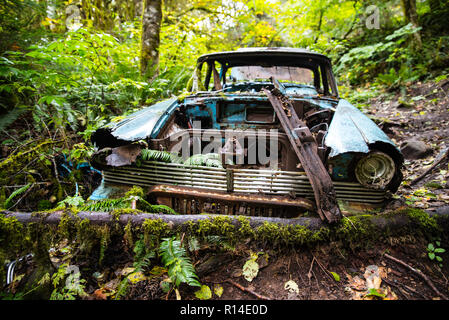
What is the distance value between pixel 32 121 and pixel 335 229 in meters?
3.75

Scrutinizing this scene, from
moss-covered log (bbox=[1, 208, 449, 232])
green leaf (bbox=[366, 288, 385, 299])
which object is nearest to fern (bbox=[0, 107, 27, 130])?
moss-covered log (bbox=[1, 208, 449, 232])

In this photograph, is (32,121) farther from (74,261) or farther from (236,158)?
(236,158)

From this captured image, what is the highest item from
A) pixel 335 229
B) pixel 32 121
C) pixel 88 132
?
pixel 32 121

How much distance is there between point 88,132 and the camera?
2.56 meters

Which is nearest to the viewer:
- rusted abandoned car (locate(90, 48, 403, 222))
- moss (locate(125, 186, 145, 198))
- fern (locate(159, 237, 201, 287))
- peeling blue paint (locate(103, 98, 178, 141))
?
fern (locate(159, 237, 201, 287))

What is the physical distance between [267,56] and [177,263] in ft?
8.58

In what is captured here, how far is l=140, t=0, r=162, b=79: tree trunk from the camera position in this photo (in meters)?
4.20

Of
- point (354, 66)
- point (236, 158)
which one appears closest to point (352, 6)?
point (354, 66)

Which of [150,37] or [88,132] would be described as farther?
[150,37]

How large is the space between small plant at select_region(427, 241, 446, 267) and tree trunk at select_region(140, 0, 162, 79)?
4.47 metres

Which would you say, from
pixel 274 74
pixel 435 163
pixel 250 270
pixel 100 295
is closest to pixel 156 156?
pixel 100 295

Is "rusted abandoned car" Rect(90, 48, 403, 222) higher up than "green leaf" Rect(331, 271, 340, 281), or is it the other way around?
"rusted abandoned car" Rect(90, 48, 403, 222)

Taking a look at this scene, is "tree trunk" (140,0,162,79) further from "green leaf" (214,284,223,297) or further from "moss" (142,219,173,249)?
"green leaf" (214,284,223,297)

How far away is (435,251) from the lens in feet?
4.73
